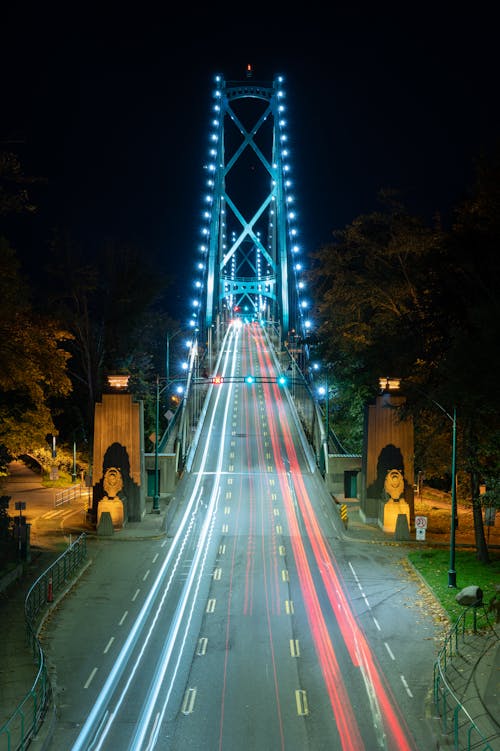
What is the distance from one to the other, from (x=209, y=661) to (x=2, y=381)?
641 inches

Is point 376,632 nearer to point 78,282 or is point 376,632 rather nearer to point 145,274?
point 78,282

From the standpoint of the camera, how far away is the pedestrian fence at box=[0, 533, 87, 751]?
14.0 meters

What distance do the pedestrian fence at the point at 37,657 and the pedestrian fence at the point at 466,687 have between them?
7.68 m

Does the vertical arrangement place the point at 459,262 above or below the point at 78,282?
below

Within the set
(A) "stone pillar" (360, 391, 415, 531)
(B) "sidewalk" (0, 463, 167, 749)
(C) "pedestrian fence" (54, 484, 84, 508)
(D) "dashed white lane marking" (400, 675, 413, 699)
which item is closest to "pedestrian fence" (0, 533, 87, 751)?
(B) "sidewalk" (0, 463, 167, 749)

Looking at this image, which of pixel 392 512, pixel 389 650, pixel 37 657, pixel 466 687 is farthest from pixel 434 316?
pixel 37 657

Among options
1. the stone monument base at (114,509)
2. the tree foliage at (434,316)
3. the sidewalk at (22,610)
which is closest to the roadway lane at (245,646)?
the sidewalk at (22,610)

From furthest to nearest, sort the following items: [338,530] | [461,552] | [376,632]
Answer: [338,530], [461,552], [376,632]

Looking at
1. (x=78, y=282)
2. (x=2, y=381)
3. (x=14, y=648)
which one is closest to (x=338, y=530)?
(x=2, y=381)

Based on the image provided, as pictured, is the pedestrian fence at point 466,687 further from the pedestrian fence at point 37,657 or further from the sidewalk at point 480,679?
the pedestrian fence at point 37,657

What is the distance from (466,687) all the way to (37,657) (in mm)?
9667

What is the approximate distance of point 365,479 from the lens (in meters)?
35.7

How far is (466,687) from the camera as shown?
15984 millimetres

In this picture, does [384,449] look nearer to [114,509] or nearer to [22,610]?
[114,509]
